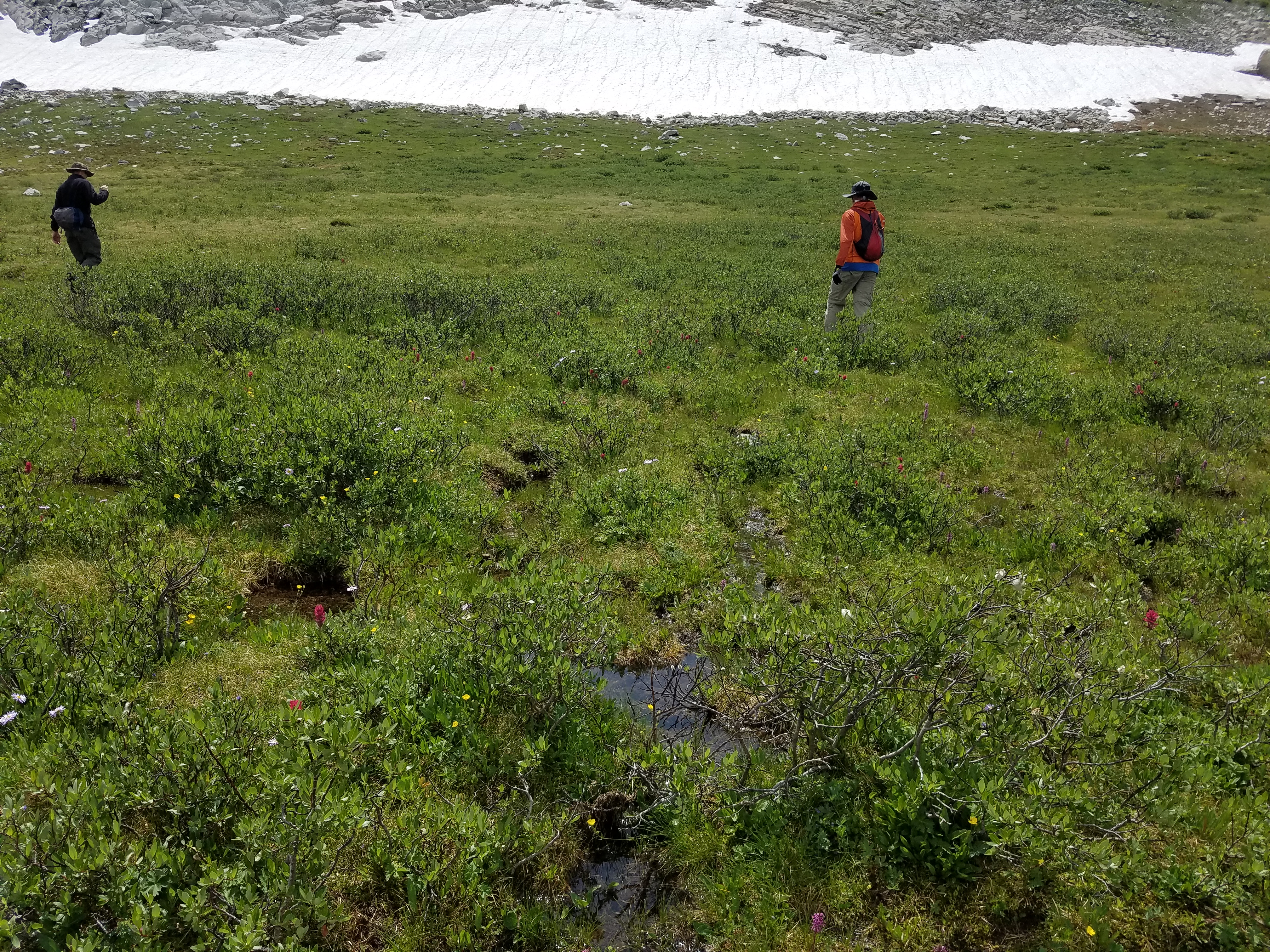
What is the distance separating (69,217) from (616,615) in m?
16.7

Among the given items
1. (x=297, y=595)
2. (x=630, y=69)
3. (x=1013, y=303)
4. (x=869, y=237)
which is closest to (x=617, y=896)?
(x=297, y=595)

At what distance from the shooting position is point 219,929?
295cm

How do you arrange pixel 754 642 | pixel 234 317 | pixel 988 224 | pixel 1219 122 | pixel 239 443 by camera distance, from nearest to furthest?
pixel 754 642
pixel 239 443
pixel 234 317
pixel 988 224
pixel 1219 122

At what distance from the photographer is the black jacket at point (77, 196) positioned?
15.2 m

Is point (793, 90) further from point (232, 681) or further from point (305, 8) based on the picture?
point (232, 681)

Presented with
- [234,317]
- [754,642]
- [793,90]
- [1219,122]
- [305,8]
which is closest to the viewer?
[754,642]

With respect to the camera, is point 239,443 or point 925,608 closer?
point 925,608

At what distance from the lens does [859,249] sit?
1283cm

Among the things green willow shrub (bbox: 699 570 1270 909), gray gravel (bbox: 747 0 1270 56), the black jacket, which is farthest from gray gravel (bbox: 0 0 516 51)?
green willow shrub (bbox: 699 570 1270 909)

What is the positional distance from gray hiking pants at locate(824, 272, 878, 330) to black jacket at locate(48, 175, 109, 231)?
1552 cm

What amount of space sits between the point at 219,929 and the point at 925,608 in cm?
496

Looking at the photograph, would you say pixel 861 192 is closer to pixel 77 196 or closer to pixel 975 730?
pixel 975 730

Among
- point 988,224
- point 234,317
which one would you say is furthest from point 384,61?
point 234,317

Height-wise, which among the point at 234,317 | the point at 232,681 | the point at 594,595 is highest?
the point at 234,317
